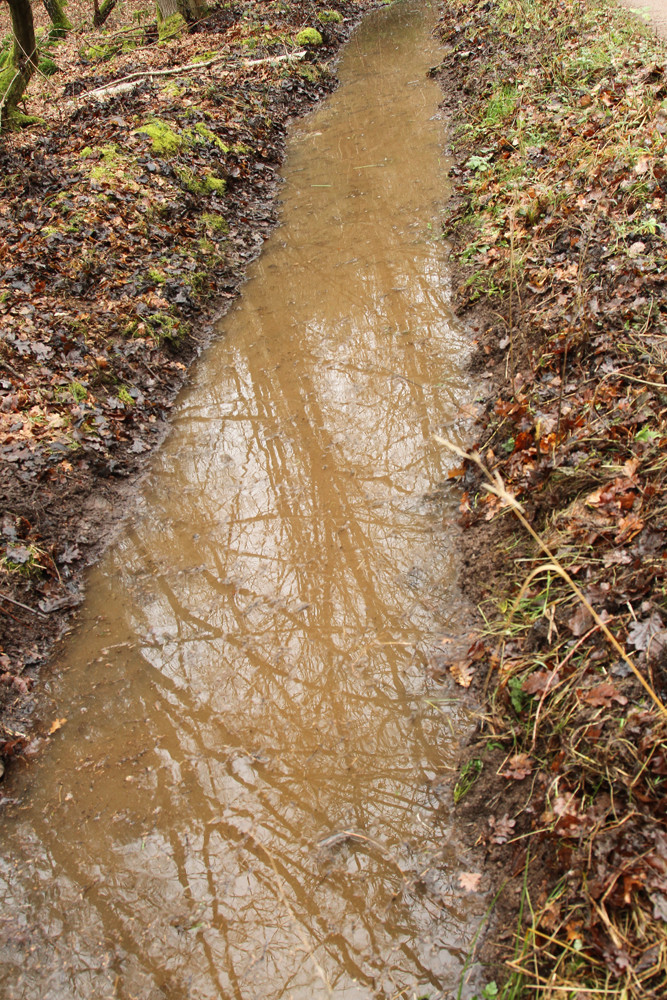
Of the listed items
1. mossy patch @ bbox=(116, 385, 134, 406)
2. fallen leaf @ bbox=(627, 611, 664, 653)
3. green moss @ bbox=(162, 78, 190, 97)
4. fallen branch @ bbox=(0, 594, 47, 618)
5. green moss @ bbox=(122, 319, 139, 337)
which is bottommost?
fallen leaf @ bbox=(627, 611, 664, 653)

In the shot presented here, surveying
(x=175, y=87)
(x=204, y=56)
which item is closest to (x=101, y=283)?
(x=175, y=87)

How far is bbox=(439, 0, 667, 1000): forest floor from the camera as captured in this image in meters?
2.10

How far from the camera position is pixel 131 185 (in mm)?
7344

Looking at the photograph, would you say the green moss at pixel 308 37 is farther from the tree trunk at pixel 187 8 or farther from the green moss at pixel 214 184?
the green moss at pixel 214 184

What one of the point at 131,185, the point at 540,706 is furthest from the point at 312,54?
the point at 540,706

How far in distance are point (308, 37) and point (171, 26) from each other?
13.4ft

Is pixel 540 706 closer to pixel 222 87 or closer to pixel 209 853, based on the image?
pixel 209 853

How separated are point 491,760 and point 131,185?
25.4 feet

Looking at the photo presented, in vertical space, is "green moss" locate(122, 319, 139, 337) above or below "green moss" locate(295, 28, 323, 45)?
below

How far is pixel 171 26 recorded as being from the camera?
47.9 feet

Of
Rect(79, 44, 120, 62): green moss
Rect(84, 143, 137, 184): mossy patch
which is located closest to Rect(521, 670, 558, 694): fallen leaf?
Rect(84, 143, 137, 184): mossy patch

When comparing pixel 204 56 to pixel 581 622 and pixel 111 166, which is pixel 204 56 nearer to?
pixel 111 166

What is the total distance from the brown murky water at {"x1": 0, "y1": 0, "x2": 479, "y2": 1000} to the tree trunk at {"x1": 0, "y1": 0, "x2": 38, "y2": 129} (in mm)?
6553

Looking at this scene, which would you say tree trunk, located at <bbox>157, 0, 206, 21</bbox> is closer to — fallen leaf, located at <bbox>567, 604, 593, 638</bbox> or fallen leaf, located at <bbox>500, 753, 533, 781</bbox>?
fallen leaf, located at <bbox>567, 604, 593, 638</bbox>
